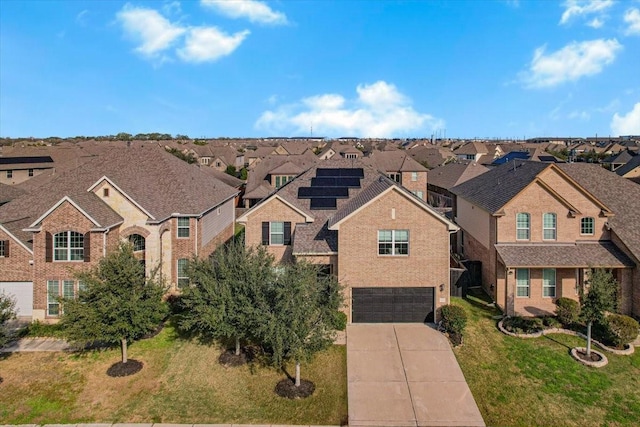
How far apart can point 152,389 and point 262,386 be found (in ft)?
15.2

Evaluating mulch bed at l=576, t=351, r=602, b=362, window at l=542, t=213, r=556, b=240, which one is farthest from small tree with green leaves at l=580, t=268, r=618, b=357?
window at l=542, t=213, r=556, b=240

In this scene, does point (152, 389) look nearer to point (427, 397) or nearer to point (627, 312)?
point (427, 397)

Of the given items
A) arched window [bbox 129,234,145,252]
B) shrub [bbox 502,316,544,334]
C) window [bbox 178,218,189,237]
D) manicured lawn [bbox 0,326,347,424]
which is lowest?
manicured lawn [bbox 0,326,347,424]

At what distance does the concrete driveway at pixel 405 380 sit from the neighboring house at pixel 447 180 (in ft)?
87.7

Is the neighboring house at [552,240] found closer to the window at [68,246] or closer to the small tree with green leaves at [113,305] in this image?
the small tree with green leaves at [113,305]

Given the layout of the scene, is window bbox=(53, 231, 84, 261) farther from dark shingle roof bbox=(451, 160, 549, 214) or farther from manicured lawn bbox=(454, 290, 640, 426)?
dark shingle roof bbox=(451, 160, 549, 214)

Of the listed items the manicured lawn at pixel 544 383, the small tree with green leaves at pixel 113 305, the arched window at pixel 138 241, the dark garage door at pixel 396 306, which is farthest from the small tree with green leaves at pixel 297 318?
the arched window at pixel 138 241

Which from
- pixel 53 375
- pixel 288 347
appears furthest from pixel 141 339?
pixel 288 347

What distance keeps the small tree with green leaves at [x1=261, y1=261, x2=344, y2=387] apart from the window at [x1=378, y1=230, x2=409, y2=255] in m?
6.26

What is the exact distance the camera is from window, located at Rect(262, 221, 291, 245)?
1075 inches

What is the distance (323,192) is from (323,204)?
4.73 feet

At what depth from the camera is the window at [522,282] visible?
25156mm

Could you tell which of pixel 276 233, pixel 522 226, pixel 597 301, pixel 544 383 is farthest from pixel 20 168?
pixel 597 301

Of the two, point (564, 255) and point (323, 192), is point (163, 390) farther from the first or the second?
point (564, 255)
